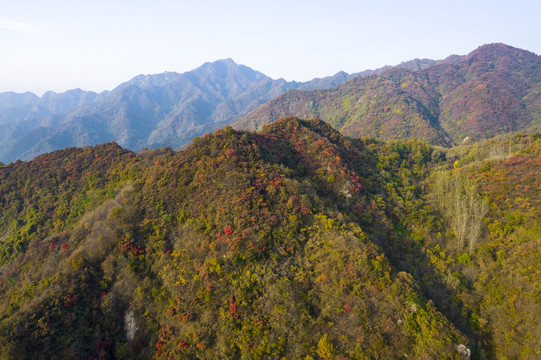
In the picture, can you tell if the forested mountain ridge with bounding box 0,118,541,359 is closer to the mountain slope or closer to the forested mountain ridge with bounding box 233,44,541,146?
the mountain slope

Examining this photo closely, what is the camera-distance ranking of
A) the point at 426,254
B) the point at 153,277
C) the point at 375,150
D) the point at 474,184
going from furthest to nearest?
the point at 375,150
the point at 474,184
the point at 426,254
the point at 153,277

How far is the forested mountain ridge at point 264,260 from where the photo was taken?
27.3 meters

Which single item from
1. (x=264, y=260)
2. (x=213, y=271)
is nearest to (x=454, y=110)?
(x=264, y=260)

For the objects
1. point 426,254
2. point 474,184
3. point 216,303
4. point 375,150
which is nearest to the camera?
point 216,303

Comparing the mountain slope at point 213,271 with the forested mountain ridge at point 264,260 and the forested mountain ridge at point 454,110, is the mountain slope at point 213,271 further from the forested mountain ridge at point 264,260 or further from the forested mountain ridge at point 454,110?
the forested mountain ridge at point 454,110

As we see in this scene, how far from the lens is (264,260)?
33.6m

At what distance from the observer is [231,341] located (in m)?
27.3

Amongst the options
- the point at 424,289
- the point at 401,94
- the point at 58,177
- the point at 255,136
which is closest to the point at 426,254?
the point at 424,289

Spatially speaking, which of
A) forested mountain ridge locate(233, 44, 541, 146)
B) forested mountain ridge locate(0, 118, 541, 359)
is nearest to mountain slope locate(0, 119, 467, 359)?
forested mountain ridge locate(0, 118, 541, 359)

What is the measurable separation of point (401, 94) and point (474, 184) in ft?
497

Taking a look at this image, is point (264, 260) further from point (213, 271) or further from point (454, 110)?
point (454, 110)

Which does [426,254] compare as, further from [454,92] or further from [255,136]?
[454,92]

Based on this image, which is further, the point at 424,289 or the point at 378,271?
the point at 424,289

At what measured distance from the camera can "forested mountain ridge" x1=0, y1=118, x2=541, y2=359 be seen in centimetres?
2728
